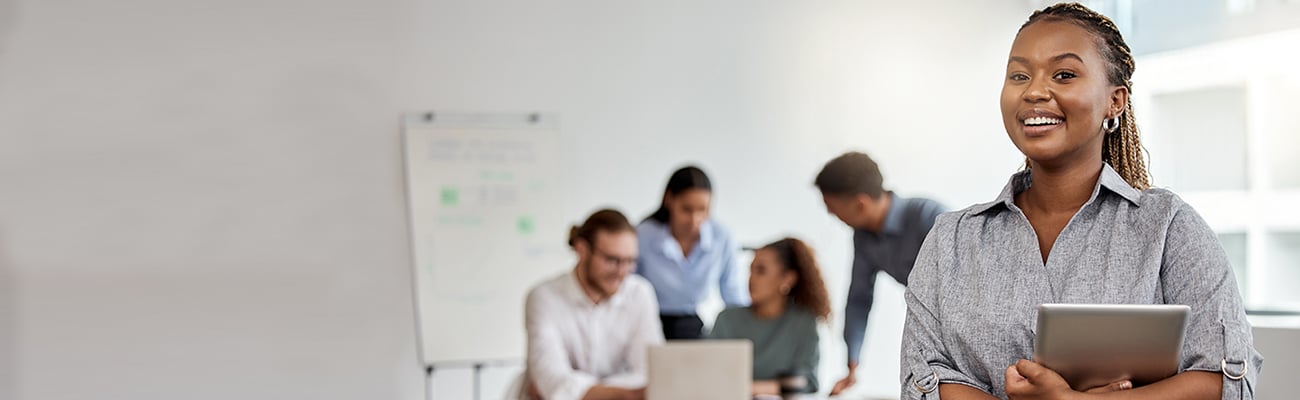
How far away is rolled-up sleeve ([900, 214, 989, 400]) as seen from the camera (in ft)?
4.38

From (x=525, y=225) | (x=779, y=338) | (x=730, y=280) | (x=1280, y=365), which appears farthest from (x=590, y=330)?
(x=1280, y=365)

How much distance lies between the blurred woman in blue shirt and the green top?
1029mm

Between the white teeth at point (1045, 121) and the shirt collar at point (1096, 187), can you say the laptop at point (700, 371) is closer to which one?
the shirt collar at point (1096, 187)

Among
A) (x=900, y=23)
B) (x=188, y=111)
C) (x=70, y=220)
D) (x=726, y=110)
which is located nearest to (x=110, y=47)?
(x=188, y=111)

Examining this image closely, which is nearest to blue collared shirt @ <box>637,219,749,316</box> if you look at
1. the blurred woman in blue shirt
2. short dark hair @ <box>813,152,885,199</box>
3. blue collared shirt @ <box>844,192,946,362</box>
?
the blurred woman in blue shirt

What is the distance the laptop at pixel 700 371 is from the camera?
3287 mm

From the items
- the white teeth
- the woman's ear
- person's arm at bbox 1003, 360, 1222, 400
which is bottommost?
person's arm at bbox 1003, 360, 1222, 400

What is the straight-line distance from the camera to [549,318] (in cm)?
450

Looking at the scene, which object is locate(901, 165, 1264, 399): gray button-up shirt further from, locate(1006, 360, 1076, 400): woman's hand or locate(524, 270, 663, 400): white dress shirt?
locate(524, 270, 663, 400): white dress shirt

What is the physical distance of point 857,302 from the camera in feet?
16.7

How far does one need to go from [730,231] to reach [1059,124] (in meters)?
4.89

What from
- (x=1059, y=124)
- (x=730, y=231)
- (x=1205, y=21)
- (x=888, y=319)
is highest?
(x=1205, y=21)

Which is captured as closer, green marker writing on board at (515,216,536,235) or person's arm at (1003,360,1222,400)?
person's arm at (1003,360,1222,400)

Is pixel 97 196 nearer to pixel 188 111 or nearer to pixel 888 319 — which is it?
pixel 188 111
